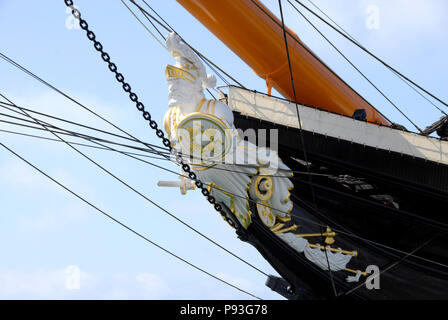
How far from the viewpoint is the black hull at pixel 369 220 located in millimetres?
6633

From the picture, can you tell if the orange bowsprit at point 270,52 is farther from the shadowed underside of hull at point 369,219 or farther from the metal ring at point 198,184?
the metal ring at point 198,184

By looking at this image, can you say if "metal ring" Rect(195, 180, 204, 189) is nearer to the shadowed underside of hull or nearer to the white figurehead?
the white figurehead

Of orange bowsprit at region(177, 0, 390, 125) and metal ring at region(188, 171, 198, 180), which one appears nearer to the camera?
metal ring at region(188, 171, 198, 180)

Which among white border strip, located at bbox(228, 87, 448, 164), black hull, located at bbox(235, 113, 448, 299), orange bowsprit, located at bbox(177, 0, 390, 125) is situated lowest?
black hull, located at bbox(235, 113, 448, 299)

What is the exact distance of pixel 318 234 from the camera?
673cm

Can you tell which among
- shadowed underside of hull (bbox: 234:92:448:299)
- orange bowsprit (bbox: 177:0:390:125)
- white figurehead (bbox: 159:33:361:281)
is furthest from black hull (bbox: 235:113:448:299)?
orange bowsprit (bbox: 177:0:390:125)

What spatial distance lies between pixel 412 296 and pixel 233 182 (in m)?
2.08

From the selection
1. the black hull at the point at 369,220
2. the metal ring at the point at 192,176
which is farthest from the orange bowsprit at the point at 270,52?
the metal ring at the point at 192,176

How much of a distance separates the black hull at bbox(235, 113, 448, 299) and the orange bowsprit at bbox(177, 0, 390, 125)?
1258mm

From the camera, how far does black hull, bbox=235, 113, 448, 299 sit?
21.8 ft

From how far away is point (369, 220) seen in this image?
6902 mm

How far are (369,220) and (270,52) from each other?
88.6 inches
